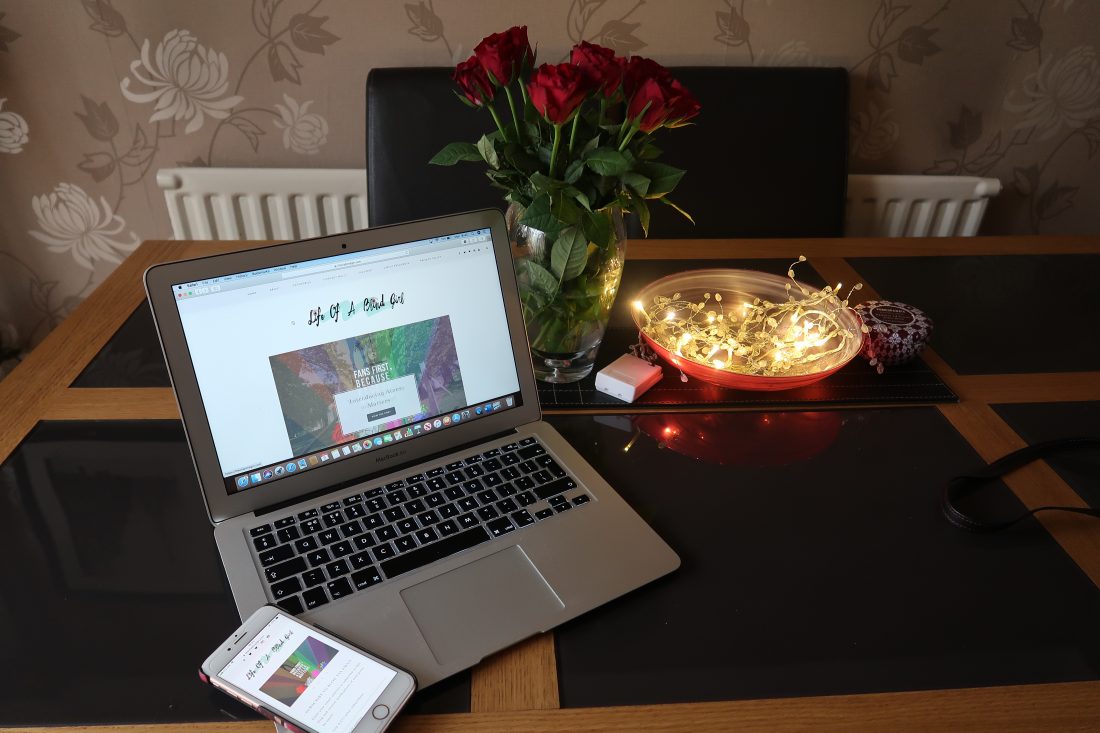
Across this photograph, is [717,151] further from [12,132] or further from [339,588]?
[12,132]

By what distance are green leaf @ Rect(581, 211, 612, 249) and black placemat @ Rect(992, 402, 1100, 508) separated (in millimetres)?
515

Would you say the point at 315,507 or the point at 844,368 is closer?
the point at 315,507

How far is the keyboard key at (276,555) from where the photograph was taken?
2.02 ft

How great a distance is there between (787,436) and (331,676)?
53cm

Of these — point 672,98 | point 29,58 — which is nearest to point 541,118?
point 672,98

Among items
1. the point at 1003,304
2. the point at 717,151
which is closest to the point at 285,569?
the point at 1003,304

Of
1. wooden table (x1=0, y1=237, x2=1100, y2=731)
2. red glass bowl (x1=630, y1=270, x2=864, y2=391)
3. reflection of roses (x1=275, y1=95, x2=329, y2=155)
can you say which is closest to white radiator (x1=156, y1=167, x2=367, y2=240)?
reflection of roses (x1=275, y1=95, x2=329, y2=155)

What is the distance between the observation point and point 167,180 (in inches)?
61.9

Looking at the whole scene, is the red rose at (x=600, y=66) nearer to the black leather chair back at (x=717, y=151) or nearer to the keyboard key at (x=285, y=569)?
the keyboard key at (x=285, y=569)

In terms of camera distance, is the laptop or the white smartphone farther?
the laptop

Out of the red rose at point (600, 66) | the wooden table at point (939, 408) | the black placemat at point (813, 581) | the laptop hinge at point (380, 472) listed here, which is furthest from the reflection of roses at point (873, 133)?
the laptop hinge at point (380, 472)

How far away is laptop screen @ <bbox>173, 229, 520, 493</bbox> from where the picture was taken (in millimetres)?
656

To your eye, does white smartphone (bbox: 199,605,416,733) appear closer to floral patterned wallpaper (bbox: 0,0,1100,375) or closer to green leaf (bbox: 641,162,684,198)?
green leaf (bbox: 641,162,684,198)

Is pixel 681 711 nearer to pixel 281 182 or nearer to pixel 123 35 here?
pixel 281 182
